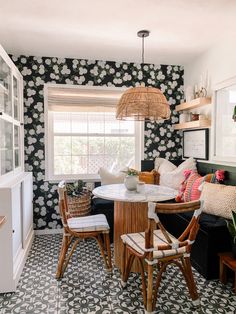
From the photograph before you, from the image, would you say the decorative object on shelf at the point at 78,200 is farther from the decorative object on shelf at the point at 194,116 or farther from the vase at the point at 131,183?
the decorative object on shelf at the point at 194,116

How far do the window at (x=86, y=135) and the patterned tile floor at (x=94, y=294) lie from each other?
1517 mm

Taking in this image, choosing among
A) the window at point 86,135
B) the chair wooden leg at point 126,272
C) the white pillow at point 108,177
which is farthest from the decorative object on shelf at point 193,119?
the chair wooden leg at point 126,272

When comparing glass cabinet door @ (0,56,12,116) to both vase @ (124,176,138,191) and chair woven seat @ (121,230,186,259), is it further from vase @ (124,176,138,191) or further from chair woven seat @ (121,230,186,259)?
chair woven seat @ (121,230,186,259)

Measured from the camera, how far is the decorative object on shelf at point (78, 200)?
3.29 meters

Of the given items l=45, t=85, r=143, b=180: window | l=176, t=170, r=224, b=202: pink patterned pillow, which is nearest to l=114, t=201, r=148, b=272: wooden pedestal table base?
l=176, t=170, r=224, b=202: pink patterned pillow

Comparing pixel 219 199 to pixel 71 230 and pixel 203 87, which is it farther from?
pixel 203 87

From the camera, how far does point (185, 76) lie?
392 centimetres

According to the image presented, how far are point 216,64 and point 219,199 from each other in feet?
5.71

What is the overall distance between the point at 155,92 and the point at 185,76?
1.69 meters

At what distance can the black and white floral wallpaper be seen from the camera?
11.6 ft

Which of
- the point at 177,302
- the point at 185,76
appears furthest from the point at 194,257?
the point at 185,76

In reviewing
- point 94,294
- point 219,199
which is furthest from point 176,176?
point 94,294

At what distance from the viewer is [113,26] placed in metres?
2.65

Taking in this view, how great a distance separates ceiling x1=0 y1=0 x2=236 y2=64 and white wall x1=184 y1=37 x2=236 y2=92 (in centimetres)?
10
